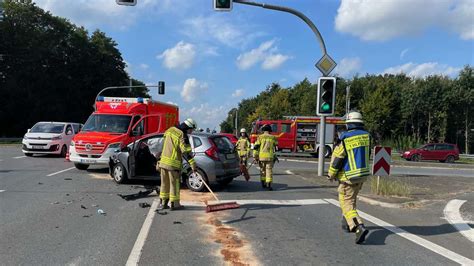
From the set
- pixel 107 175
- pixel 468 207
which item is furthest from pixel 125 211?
pixel 468 207

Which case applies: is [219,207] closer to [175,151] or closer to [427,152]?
[175,151]

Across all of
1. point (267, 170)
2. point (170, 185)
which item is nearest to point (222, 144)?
point (267, 170)

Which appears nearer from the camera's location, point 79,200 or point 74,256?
point 74,256

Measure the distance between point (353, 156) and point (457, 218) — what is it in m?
3.46

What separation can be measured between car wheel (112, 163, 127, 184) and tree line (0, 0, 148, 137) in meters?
47.7

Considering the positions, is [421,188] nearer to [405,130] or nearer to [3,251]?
[3,251]

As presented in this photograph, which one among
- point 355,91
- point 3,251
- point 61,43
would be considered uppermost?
point 61,43

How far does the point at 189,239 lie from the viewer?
6633 millimetres

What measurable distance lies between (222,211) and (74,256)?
364cm

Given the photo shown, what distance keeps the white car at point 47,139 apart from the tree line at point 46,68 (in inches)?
1425

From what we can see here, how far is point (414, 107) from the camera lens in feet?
166

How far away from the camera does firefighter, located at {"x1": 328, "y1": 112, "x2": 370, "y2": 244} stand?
6.75 metres

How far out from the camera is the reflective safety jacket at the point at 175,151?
8945 mm

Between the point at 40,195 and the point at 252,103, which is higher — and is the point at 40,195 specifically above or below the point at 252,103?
below
